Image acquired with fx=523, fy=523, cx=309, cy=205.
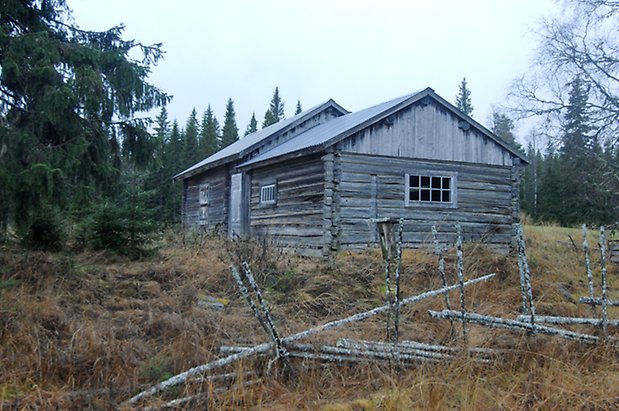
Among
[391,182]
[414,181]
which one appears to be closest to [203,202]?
[391,182]

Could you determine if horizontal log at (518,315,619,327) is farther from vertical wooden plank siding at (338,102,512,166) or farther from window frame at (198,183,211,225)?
window frame at (198,183,211,225)

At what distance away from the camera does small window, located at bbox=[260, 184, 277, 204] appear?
15.8m

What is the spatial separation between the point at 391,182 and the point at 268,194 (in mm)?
4095

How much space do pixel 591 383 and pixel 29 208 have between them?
6.49 meters

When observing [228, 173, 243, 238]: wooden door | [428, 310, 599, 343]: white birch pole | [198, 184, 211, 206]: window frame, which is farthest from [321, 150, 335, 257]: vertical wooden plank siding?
[198, 184, 211, 206]: window frame

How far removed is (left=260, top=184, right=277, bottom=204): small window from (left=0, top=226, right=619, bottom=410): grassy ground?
21.6 feet

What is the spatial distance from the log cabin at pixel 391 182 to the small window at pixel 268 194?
0.03 metres

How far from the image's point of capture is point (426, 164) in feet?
47.6

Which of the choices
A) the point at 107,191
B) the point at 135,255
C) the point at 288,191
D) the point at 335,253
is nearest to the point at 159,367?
the point at 107,191

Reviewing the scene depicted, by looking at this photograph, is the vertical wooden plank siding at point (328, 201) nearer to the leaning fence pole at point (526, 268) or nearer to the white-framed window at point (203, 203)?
the leaning fence pole at point (526, 268)

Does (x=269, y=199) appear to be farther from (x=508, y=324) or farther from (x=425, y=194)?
(x=508, y=324)

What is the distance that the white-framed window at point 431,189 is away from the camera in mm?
14234

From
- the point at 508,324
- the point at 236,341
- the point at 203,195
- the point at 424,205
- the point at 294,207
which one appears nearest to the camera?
the point at 508,324

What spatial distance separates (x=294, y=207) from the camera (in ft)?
48.2
